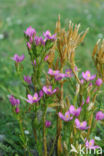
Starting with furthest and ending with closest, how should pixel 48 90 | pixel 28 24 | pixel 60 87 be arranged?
pixel 28 24
pixel 60 87
pixel 48 90

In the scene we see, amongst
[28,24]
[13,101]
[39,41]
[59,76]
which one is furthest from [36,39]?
[28,24]

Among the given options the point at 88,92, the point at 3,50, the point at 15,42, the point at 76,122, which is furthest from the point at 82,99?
the point at 15,42

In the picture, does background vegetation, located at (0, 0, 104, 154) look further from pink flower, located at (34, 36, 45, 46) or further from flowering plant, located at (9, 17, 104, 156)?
pink flower, located at (34, 36, 45, 46)

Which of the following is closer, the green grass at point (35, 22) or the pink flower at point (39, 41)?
the pink flower at point (39, 41)

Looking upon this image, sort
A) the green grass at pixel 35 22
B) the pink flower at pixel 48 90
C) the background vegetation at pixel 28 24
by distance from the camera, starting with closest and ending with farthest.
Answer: the pink flower at pixel 48 90 → the background vegetation at pixel 28 24 → the green grass at pixel 35 22

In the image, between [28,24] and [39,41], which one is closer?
[39,41]

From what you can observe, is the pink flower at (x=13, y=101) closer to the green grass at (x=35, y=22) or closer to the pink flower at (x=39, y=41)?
the pink flower at (x=39, y=41)

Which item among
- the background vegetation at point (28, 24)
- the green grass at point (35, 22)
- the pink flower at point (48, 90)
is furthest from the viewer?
the green grass at point (35, 22)

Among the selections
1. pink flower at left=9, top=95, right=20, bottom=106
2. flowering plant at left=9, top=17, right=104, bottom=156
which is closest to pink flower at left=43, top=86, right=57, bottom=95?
flowering plant at left=9, top=17, right=104, bottom=156

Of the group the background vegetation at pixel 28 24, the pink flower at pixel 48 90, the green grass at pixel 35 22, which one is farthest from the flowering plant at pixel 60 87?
the green grass at pixel 35 22

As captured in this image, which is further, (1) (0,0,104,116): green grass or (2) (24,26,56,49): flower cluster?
(1) (0,0,104,116): green grass

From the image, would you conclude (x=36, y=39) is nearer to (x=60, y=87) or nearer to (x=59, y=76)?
(x=59, y=76)
